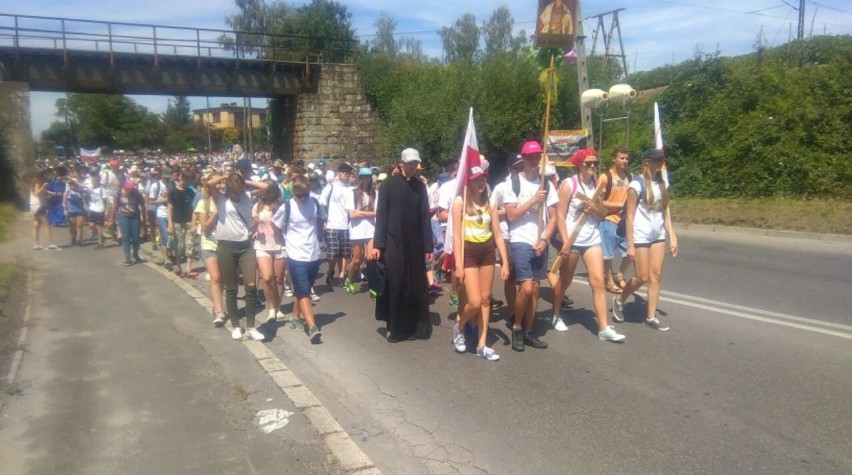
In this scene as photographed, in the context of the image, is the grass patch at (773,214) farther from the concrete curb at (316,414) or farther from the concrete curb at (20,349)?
the concrete curb at (20,349)

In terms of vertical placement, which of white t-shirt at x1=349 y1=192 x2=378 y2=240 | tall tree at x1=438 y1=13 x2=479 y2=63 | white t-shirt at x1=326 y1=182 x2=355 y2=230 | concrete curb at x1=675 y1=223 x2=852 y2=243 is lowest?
concrete curb at x1=675 y1=223 x2=852 y2=243

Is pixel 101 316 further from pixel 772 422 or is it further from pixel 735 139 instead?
pixel 735 139

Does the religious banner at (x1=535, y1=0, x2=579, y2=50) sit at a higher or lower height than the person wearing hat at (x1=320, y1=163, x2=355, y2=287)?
higher

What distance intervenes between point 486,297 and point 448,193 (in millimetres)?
2943

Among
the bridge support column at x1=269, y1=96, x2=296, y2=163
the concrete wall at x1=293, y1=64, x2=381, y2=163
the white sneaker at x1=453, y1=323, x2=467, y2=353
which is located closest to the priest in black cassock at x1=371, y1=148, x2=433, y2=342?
the white sneaker at x1=453, y1=323, x2=467, y2=353

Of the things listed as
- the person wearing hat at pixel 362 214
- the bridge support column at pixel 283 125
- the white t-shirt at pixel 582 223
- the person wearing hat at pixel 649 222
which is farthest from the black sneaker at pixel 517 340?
the bridge support column at pixel 283 125

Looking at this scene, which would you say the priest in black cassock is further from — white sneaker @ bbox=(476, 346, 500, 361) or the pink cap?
the pink cap

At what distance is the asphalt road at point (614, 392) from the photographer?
4102 mm

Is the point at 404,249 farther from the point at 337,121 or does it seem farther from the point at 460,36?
the point at 460,36

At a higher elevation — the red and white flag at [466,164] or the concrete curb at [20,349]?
the red and white flag at [466,164]

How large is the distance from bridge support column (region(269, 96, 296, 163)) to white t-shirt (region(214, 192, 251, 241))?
1158 inches

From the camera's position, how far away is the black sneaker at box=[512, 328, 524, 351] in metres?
6.28

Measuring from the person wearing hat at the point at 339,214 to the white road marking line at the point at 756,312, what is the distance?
414cm

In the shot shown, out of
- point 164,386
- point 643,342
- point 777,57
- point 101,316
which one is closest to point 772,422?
point 643,342
